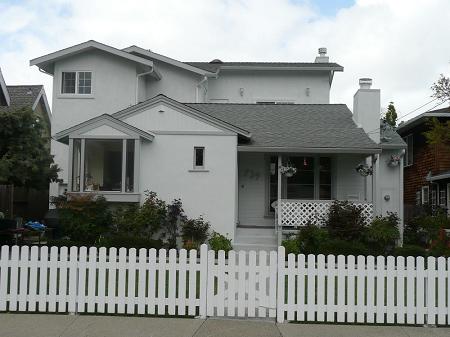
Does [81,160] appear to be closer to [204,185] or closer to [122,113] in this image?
[122,113]

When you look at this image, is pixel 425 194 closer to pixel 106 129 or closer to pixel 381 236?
pixel 381 236

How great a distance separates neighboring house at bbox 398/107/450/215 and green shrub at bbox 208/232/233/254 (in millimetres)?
8549

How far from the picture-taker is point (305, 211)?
16.3 metres

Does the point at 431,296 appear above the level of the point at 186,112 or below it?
below

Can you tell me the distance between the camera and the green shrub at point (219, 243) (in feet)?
50.7

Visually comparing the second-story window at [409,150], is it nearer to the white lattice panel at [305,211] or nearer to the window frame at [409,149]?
the window frame at [409,149]

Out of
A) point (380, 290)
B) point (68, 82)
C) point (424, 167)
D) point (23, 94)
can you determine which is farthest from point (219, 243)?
point (23, 94)

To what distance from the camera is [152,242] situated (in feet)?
47.7

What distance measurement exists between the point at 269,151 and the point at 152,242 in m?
4.70

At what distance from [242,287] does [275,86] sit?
1809cm

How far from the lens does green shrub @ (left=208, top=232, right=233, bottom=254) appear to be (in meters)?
15.5

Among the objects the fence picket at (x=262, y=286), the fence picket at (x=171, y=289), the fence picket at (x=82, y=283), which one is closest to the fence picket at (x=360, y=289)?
the fence picket at (x=262, y=286)

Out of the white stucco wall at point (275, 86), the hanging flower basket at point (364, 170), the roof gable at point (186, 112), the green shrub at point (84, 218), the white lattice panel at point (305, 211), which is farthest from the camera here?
the white stucco wall at point (275, 86)

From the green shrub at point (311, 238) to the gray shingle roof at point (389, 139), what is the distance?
5570mm
